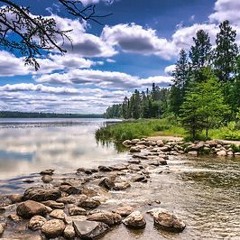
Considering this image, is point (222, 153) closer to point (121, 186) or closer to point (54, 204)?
point (121, 186)

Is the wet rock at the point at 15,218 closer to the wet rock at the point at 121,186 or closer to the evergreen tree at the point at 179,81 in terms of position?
the wet rock at the point at 121,186

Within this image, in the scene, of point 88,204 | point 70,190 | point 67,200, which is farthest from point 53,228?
point 70,190

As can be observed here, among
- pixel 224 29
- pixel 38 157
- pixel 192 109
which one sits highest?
pixel 224 29

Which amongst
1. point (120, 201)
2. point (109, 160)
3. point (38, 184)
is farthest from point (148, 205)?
point (109, 160)

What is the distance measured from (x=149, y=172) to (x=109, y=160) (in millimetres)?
5683

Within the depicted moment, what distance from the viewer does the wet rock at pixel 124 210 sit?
31.0 feet

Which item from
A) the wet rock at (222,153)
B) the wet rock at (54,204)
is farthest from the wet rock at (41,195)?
the wet rock at (222,153)

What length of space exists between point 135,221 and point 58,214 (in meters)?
2.13

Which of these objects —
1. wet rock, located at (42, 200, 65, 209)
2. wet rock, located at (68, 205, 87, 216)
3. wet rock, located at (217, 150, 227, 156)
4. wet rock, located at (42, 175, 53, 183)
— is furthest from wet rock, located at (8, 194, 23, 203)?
wet rock, located at (217, 150, 227, 156)

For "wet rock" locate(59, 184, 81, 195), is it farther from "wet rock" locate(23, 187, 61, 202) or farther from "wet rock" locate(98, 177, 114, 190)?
"wet rock" locate(98, 177, 114, 190)

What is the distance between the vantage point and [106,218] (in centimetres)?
878

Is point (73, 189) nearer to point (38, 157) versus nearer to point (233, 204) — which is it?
point (233, 204)

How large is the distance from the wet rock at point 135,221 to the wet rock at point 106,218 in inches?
8.4

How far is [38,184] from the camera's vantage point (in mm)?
14023
